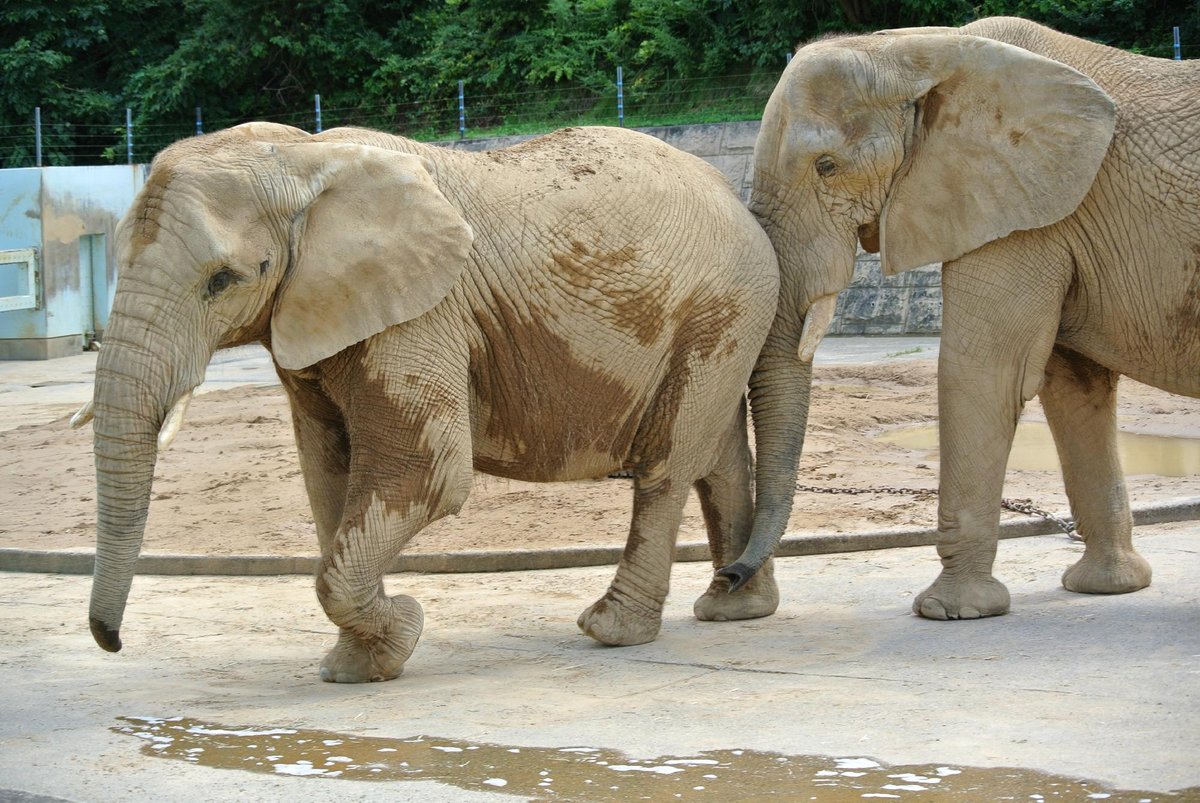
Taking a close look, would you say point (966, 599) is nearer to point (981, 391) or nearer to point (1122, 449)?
point (981, 391)

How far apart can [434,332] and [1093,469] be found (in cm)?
333

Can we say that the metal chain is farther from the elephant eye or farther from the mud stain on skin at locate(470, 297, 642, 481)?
the elephant eye

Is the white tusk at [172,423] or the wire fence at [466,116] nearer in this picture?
the white tusk at [172,423]

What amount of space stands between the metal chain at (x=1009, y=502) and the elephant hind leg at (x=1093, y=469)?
2.10 ft

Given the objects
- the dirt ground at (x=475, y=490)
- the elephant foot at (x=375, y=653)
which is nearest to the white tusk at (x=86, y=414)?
the elephant foot at (x=375, y=653)

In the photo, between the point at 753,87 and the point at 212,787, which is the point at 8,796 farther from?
the point at 753,87

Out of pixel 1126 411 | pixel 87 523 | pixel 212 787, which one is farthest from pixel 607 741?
pixel 1126 411

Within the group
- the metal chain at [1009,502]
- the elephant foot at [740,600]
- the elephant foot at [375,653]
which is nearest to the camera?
the elephant foot at [375,653]

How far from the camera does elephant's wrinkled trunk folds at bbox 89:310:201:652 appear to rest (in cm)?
554

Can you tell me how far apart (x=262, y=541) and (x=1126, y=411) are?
728cm

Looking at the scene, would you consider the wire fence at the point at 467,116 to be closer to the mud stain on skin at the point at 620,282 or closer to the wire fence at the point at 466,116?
the wire fence at the point at 466,116

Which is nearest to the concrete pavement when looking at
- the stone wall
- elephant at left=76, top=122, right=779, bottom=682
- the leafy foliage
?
elephant at left=76, top=122, right=779, bottom=682

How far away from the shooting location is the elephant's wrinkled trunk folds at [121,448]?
Result: 5.54 m

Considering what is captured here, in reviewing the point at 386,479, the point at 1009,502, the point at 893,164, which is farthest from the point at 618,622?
the point at 1009,502
